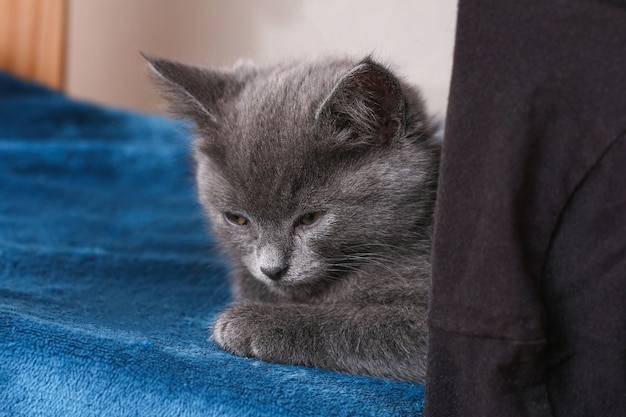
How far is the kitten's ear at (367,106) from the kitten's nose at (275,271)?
24cm

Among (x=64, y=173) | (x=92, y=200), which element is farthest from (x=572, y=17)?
(x=64, y=173)

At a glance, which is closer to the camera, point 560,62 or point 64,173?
point 560,62

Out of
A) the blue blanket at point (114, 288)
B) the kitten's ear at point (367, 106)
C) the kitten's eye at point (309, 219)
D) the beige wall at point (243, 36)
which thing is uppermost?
the beige wall at point (243, 36)

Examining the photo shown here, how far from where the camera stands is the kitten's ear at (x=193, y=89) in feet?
4.17

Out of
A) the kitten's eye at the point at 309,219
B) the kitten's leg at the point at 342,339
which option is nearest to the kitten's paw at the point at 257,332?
the kitten's leg at the point at 342,339

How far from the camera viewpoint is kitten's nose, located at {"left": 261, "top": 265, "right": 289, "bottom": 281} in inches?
45.8

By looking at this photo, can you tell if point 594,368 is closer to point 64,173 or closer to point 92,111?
point 64,173

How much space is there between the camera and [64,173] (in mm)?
2367

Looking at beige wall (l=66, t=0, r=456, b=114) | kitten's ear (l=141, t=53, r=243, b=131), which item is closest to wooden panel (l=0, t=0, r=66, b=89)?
beige wall (l=66, t=0, r=456, b=114)

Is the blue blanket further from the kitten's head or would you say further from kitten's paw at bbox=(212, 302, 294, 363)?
the kitten's head

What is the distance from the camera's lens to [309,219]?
1.16 m

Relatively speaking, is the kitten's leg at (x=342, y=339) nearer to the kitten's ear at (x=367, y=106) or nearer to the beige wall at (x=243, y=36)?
the kitten's ear at (x=367, y=106)

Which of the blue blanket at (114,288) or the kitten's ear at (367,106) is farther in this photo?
the kitten's ear at (367,106)

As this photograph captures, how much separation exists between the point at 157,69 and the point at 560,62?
736 mm
